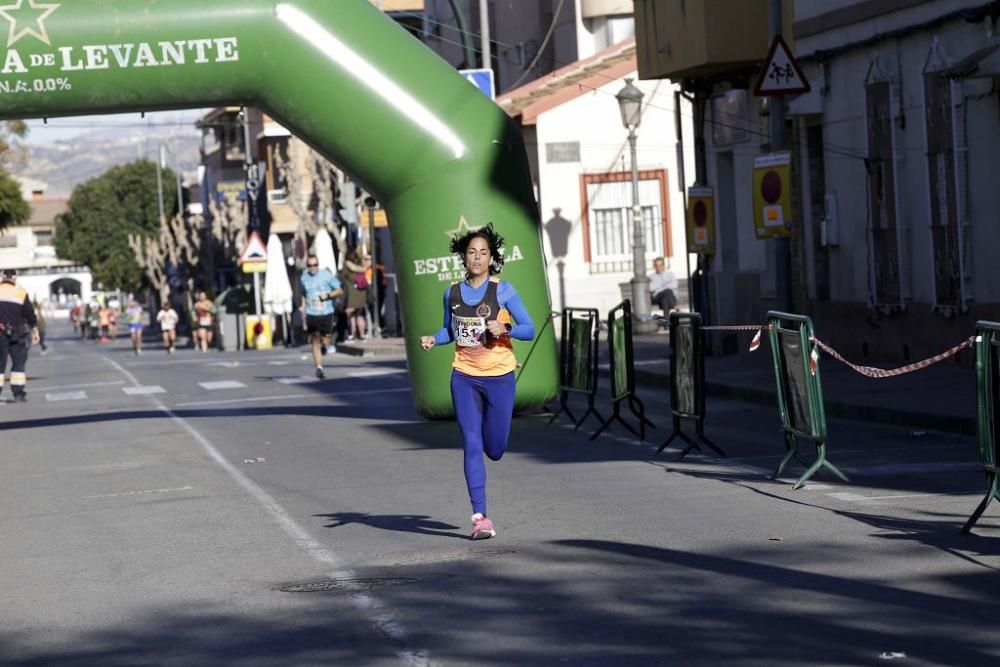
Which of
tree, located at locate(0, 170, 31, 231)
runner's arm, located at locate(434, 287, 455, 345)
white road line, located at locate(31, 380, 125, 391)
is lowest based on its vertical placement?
white road line, located at locate(31, 380, 125, 391)

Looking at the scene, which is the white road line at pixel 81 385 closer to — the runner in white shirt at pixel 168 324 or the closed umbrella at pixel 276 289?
the closed umbrella at pixel 276 289

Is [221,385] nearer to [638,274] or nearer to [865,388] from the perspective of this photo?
[638,274]

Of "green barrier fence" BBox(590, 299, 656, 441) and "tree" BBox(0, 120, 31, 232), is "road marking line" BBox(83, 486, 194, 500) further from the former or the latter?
"tree" BBox(0, 120, 31, 232)

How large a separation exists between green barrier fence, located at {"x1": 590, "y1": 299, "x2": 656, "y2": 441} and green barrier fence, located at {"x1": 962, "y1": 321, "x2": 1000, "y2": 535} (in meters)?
5.96

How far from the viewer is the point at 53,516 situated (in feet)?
40.9

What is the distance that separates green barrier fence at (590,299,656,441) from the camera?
1600 centimetres

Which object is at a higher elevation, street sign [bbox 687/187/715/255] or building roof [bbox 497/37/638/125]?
building roof [bbox 497/37/638/125]

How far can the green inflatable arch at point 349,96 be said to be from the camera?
16844 millimetres

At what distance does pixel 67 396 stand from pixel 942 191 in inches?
521

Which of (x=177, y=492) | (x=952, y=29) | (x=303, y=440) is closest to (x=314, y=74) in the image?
(x=303, y=440)

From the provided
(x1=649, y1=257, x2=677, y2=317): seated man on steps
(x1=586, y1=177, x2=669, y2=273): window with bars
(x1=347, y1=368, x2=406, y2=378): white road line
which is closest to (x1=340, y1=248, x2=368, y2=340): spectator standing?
(x1=586, y1=177, x2=669, y2=273): window with bars

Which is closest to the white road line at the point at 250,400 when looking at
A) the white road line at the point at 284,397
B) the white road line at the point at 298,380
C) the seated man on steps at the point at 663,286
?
the white road line at the point at 284,397

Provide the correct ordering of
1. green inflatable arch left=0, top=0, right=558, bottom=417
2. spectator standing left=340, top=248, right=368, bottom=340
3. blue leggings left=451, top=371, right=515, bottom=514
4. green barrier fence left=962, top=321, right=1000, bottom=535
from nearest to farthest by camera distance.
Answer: green barrier fence left=962, top=321, right=1000, bottom=535 < blue leggings left=451, top=371, right=515, bottom=514 < green inflatable arch left=0, top=0, right=558, bottom=417 < spectator standing left=340, top=248, right=368, bottom=340

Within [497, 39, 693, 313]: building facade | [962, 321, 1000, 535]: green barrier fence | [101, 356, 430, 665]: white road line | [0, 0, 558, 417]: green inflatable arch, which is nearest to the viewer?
[101, 356, 430, 665]: white road line
